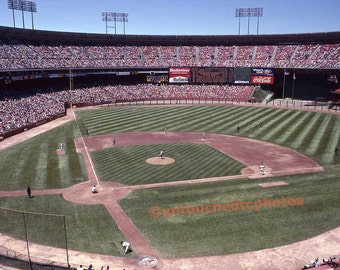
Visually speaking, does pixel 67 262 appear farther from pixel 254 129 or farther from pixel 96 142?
pixel 254 129

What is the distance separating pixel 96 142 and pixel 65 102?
1208 inches

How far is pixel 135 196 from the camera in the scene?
1080 inches

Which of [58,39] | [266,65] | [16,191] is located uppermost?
[58,39]

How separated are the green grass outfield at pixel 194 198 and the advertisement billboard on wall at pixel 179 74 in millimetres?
42586

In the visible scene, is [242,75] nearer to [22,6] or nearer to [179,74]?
[179,74]

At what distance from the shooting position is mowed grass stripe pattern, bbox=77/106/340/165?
43875 mm

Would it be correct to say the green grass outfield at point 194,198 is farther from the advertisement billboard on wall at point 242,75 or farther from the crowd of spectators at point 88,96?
the advertisement billboard on wall at point 242,75

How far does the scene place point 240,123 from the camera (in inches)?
2227

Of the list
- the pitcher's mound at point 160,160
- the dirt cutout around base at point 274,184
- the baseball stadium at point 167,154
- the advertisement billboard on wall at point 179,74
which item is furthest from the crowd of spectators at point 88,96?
the dirt cutout around base at point 274,184

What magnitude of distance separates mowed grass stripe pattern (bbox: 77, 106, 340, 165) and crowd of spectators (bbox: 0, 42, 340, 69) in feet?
58.7

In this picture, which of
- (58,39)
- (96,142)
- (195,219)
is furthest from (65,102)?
(195,219)

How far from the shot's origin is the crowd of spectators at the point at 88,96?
55125mm

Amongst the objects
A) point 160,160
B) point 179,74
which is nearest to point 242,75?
point 179,74

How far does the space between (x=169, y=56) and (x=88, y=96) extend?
1152 inches
